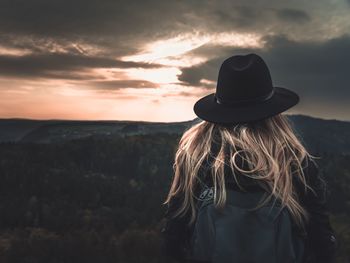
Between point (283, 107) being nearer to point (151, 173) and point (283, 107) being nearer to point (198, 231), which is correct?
point (198, 231)

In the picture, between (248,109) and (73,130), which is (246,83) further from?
(73,130)

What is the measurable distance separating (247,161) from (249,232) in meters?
0.45

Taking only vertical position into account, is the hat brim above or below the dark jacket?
above

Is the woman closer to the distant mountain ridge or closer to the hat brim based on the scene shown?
the hat brim

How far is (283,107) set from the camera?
3.34 meters

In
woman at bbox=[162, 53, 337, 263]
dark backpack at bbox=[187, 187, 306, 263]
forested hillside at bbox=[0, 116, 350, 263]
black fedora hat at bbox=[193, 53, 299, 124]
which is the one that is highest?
black fedora hat at bbox=[193, 53, 299, 124]

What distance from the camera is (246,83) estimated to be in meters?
3.53

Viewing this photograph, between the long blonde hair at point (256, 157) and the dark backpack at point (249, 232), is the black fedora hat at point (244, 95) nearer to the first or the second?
the long blonde hair at point (256, 157)

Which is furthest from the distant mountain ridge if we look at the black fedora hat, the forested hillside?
the black fedora hat

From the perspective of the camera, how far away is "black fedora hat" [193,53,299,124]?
3327 millimetres

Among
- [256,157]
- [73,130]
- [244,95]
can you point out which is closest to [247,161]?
[256,157]

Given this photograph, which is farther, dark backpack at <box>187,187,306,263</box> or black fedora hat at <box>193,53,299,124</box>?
black fedora hat at <box>193,53,299,124</box>

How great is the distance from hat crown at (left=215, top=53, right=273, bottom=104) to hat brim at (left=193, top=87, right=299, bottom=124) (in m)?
0.07

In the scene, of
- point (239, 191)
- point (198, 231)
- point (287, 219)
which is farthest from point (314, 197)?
point (198, 231)
